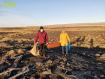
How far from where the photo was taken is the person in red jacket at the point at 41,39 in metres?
17.7

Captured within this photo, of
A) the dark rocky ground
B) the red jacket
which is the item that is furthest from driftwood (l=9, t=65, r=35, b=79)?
the red jacket

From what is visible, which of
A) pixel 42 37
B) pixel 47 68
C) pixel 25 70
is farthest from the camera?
pixel 42 37

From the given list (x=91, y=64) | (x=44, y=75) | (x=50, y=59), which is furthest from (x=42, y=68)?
(x=91, y=64)

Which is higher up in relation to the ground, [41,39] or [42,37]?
[42,37]

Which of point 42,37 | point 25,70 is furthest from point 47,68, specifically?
point 42,37

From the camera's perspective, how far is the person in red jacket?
17703mm

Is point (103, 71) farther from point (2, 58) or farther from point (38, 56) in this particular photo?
point (2, 58)

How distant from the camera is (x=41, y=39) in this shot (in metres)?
17.8

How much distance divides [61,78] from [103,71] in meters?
3.65

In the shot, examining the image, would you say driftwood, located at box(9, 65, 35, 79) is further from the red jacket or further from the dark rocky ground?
the red jacket

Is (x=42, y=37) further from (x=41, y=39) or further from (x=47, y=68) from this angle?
(x=47, y=68)

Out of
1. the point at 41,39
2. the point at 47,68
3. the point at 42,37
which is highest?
the point at 42,37

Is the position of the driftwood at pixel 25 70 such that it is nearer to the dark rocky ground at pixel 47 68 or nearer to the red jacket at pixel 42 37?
the dark rocky ground at pixel 47 68

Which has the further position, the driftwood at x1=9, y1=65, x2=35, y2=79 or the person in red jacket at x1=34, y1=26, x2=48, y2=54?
the person in red jacket at x1=34, y1=26, x2=48, y2=54
